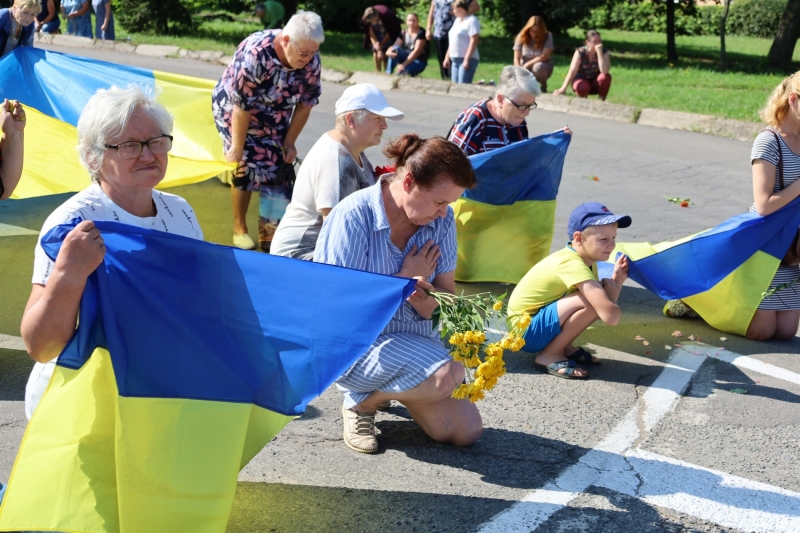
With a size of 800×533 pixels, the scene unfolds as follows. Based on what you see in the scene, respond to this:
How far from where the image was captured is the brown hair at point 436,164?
13.7 feet

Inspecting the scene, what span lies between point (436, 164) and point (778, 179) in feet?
9.86

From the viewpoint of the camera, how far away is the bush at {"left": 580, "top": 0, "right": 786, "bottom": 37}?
3575cm

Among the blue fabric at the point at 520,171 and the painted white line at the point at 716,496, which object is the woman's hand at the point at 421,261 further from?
the blue fabric at the point at 520,171

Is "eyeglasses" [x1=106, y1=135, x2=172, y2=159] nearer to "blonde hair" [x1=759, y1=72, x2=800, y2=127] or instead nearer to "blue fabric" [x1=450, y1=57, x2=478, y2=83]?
"blonde hair" [x1=759, y1=72, x2=800, y2=127]

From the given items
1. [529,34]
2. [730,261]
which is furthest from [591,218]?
[529,34]

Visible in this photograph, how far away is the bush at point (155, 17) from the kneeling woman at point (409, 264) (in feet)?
69.8

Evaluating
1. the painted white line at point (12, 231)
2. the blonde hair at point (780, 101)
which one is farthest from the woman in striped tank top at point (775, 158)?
the painted white line at point (12, 231)

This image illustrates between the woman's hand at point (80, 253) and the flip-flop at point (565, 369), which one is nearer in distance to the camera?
the woman's hand at point (80, 253)

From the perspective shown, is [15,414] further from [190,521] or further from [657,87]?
[657,87]

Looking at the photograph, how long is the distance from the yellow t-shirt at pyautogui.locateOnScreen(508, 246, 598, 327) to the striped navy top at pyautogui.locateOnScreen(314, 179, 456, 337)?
1128 mm

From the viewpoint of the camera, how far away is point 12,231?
7695 mm

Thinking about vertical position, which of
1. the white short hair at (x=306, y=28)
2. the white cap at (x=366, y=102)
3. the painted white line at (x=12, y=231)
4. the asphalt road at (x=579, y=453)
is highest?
the white short hair at (x=306, y=28)

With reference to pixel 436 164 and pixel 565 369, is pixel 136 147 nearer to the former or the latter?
pixel 436 164

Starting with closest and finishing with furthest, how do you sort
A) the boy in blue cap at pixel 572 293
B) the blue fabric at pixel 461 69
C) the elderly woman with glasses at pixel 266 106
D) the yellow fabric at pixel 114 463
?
1. the yellow fabric at pixel 114 463
2. the boy in blue cap at pixel 572 293
3. the elderly woman with glasses at pixel 266 106
4. the blue fabric at pixel 461 69
